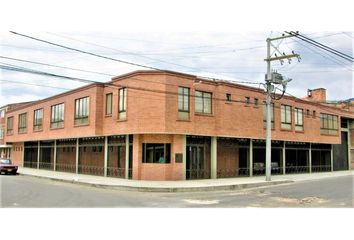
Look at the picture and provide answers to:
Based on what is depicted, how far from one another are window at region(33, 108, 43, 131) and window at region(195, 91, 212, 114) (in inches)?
806

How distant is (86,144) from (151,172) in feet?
32.3

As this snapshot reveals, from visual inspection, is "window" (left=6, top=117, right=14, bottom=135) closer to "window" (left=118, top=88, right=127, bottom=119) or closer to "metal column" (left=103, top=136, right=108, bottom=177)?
"metal column" (left=103, top=136, right=108, bottom=177)

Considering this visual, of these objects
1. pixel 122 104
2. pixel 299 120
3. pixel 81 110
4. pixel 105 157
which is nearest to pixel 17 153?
pixel 81 110

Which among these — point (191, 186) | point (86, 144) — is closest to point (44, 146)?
point (86, 144)

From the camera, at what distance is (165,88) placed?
84.9 ft

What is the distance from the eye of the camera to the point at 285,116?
1416 inches

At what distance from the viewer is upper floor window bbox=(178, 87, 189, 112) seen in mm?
26891

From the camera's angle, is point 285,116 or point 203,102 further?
point 285,116

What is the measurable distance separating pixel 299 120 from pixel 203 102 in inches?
534

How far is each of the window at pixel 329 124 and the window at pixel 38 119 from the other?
29.1 meters

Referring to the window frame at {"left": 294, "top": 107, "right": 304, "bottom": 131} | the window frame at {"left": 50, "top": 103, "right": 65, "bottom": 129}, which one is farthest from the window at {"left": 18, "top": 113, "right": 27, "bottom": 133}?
the window frame at {"left": 294, "top": 107, "right": 304, "bottom": 131}

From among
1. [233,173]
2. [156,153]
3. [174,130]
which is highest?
[174,130]

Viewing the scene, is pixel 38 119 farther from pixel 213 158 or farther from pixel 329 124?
pixel 329 124

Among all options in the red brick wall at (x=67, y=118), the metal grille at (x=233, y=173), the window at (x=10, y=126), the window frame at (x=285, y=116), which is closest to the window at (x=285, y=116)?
the window frame at (x=285, y=116)
